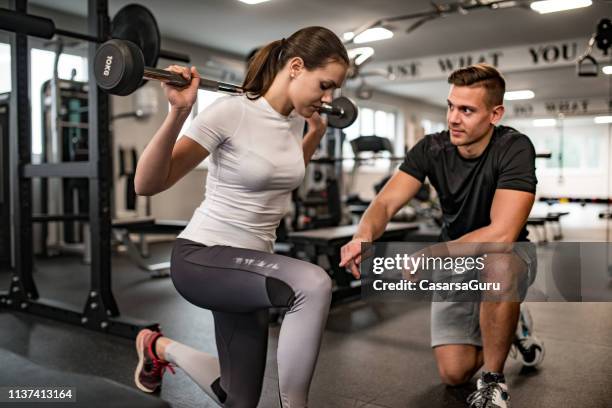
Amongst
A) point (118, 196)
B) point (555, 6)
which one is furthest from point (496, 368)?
point (118, 196)

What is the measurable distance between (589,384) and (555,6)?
12.3 feet

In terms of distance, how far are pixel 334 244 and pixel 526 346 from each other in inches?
51.9

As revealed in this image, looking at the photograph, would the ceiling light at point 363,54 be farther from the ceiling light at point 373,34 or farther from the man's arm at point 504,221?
the man's arm at point 504,221

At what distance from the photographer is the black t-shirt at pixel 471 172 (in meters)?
1.77

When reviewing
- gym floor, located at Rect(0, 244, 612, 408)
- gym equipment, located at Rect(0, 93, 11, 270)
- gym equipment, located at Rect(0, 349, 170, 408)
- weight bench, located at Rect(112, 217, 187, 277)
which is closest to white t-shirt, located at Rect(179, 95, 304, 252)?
gym equipment, located at Rect(0, 349, 170, 408)

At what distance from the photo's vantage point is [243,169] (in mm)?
1372

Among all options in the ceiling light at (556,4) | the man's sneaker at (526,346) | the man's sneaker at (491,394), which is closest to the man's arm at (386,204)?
the man's sneaker at (491,394)

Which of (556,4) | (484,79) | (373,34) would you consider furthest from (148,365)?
(373,34)

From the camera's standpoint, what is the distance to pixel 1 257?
5.16 metres

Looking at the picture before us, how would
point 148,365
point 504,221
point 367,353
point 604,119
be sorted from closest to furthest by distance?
point 504,221, point 148,365, point 367,353, point 604,119

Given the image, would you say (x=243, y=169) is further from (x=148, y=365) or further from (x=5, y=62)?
(x=5, y=62)

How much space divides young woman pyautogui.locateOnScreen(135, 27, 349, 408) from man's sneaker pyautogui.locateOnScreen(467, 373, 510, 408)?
0.74 meters

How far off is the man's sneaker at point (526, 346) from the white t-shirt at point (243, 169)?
1.37 meters

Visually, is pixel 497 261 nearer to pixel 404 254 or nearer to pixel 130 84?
pixel 404 254
